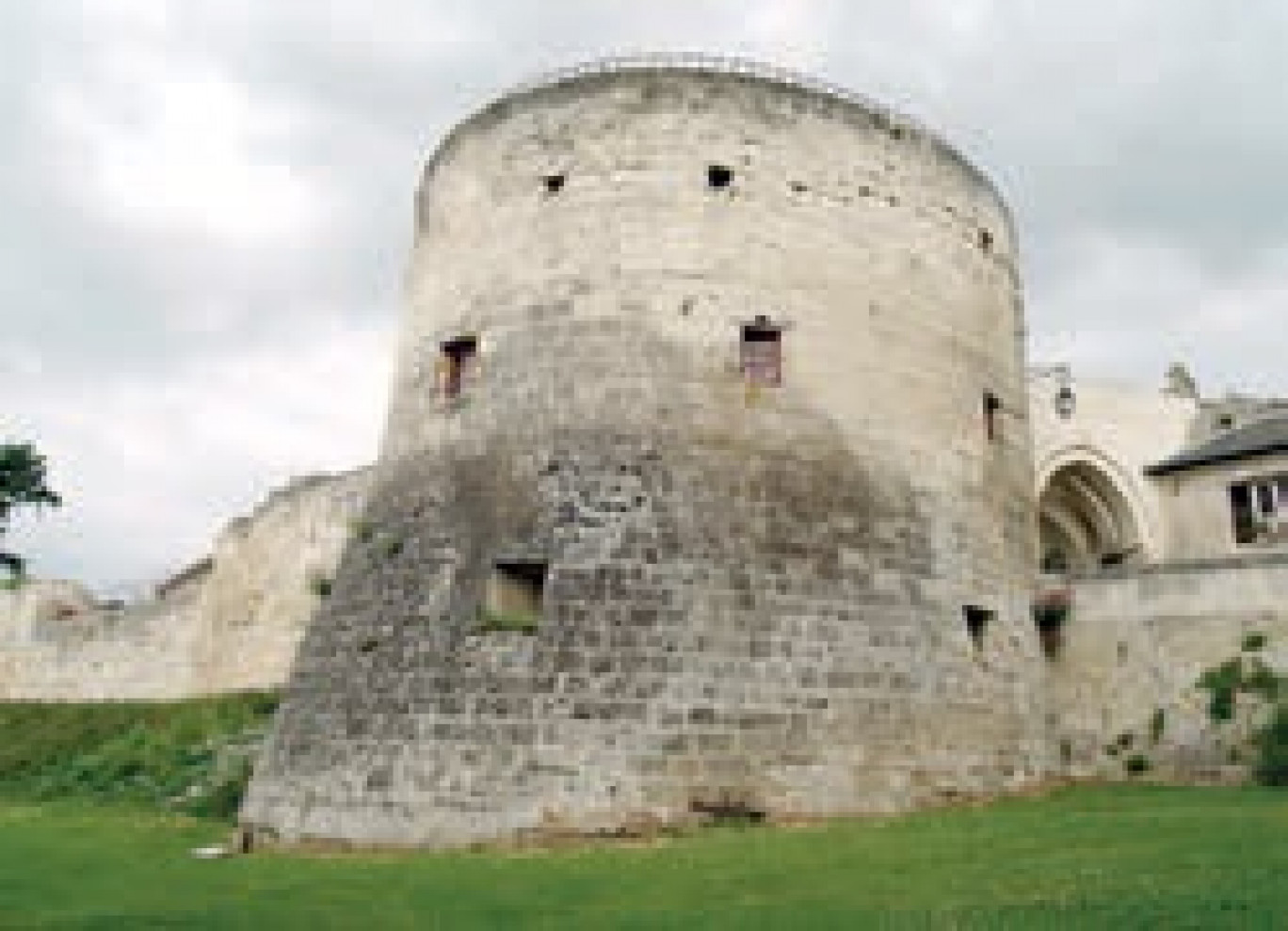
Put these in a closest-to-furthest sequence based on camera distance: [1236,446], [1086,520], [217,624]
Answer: [1236,446]
[1086,520]
[217,624]

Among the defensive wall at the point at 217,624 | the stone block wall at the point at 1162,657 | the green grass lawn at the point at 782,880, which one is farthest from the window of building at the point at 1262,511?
the defensive wall at the point at 217,624

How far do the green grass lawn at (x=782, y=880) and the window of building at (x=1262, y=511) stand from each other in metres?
9.82

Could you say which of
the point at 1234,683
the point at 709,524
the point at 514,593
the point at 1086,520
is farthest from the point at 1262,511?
the point at 514,593

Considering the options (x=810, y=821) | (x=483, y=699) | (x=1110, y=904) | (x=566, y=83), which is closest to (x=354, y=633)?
(x=483, y=699)

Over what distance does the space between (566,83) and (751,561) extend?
5841 millimetres

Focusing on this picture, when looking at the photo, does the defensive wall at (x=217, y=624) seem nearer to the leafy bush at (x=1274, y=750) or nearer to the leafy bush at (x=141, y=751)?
the leafy bush at (x=141, y=751)

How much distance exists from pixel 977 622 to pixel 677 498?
3.88m

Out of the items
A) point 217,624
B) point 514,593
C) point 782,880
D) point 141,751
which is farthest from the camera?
point 217,624

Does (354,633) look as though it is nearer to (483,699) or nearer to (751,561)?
(483,699)

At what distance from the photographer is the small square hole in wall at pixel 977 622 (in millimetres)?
14195

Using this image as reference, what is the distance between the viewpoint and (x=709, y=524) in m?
12.7

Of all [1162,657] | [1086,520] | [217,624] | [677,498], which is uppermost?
[1086,520]

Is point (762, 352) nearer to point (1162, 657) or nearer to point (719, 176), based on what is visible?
point (719, 176)

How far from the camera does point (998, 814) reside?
11.8 m
